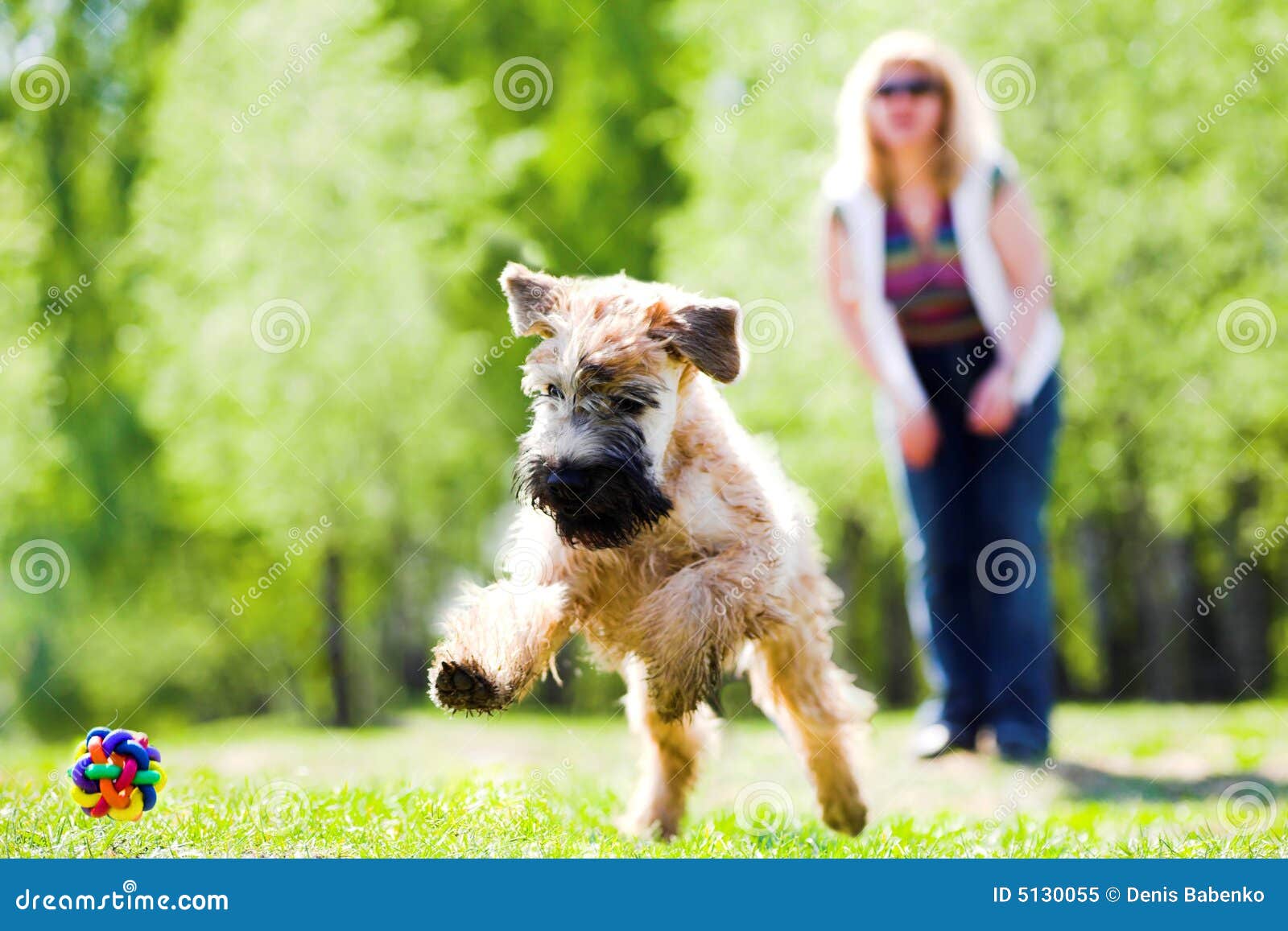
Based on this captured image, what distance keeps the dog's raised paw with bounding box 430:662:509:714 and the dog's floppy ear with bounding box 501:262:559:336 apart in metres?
1.28

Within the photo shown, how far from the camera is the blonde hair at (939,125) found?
7078mm

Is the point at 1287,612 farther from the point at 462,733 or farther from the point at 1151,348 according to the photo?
the point at 462,733

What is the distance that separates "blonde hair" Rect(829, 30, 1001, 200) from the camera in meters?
7.08

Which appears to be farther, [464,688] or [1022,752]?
[1022,752]

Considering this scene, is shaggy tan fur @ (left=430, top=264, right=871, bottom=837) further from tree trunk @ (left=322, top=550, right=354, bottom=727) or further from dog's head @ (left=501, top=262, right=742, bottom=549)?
tree trunk @ (left=322, top=550, right=354, bottom=727)

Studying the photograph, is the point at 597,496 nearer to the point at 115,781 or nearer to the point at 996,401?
the point at 115,781

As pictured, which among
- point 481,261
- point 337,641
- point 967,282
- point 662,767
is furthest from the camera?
point 337,641

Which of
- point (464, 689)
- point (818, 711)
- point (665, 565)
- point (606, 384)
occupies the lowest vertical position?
point (818, 711)

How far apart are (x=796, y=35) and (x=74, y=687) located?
15.4m

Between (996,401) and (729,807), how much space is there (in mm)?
2590

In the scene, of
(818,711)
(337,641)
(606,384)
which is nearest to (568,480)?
(606,384)

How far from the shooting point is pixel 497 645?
3881mm

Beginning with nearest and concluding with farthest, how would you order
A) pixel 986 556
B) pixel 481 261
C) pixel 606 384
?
pixel 606 384 → pixel 986 556 → pixel 481 261

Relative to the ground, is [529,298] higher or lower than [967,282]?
lower
